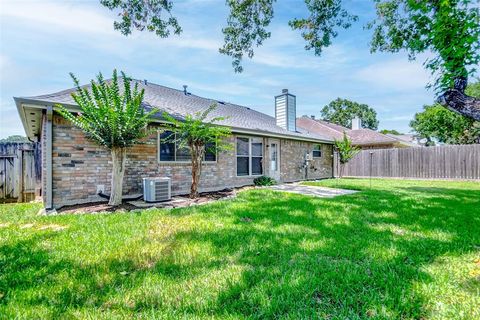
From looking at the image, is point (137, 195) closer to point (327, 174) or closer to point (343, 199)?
point (343, 199)

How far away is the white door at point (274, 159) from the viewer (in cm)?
1196

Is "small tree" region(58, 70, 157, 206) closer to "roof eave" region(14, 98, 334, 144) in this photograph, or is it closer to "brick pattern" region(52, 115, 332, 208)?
"roof eave" region(14, 98, 334, 144)

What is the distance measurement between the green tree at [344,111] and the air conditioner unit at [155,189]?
4277 cm

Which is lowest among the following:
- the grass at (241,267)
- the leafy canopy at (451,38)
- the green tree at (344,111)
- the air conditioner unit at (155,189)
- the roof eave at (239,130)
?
the grass at (241,267)

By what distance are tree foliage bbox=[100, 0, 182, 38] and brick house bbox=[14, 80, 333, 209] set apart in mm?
2405

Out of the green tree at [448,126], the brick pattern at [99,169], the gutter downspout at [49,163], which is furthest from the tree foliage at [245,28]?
the green tree at [448,126]

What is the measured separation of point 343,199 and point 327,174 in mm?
9503

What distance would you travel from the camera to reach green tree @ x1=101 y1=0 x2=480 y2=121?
4.22 m

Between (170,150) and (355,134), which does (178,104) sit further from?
(355,134)

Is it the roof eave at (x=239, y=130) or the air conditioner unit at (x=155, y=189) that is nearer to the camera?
the roof eave at (x=239, y=130)

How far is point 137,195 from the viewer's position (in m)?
7.44

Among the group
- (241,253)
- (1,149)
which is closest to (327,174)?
(241,253)

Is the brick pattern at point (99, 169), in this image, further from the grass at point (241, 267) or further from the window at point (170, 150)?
the grass at point (241, 267)

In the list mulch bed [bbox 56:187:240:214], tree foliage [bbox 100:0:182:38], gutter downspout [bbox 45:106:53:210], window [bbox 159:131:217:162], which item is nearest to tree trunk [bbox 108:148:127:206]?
mulch bed [bbox 56:187:240:214]
